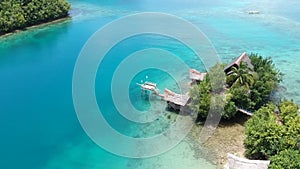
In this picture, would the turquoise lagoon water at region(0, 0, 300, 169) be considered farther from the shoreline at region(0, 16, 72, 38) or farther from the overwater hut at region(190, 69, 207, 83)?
the overwater hut at region(190, 69, 207, 83)

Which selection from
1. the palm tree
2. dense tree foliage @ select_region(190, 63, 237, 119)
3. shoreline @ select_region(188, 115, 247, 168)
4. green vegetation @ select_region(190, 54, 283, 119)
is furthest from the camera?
the palm tree

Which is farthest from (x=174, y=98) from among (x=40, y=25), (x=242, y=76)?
(x=40, y=25)

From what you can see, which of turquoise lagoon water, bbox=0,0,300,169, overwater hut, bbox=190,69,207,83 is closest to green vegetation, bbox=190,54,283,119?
overwater hut, bbox=190,69,207,83

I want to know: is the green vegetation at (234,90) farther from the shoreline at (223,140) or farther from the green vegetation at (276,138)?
the green vegetation at (276,138)

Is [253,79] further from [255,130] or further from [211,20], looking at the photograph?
[211,20]

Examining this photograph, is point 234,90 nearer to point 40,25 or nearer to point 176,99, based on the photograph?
point 176,99

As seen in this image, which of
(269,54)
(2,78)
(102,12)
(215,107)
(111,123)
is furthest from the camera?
(102,12)

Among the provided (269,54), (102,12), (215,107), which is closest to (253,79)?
(215,107)

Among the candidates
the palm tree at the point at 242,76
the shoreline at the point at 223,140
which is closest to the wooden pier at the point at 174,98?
the shoreline at the point at 223,140
